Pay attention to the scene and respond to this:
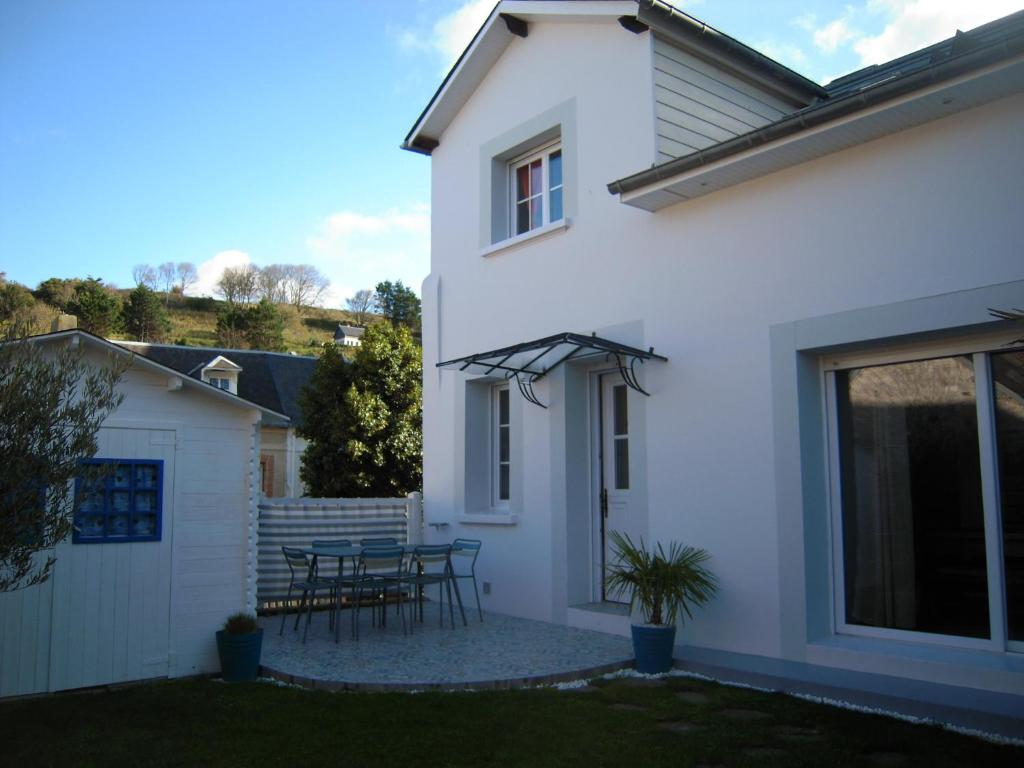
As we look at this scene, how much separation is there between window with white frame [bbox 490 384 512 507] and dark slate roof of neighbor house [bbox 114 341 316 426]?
21.2 meters

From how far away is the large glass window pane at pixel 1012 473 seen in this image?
5.34 meters

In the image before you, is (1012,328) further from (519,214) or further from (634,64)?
(519,214)

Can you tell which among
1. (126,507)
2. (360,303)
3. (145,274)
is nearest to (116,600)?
(126,507)

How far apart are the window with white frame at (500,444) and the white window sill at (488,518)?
398mm

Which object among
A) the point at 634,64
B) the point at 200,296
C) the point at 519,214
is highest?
the point at 200,296

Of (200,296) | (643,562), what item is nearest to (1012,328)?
(643,562)

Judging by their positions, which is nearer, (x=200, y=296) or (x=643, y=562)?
(x=643, y=562)

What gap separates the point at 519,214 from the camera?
10.5 m

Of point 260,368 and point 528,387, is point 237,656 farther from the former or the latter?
point 260,368

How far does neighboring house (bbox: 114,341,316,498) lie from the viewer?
95.8ft

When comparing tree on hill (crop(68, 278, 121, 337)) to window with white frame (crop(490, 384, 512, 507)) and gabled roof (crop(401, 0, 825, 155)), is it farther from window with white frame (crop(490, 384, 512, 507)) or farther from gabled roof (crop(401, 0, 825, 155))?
window with white frame (crop(490, 384, 512, 507))

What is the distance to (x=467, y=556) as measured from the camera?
9.85 meters

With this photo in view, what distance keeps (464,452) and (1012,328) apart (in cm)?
648

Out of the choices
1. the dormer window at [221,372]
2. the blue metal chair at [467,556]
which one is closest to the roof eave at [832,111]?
the blue metal chair at [467,556]
